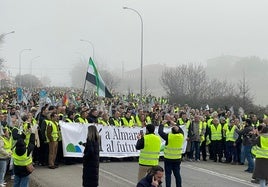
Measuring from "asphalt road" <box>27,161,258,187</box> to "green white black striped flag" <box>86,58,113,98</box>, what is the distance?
4678 millimetres

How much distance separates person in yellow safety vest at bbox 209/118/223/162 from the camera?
58.5 ft

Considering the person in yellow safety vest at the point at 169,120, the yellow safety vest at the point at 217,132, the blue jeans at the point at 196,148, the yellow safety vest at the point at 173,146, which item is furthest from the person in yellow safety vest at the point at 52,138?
the yellow safety vest at the point at 217,132

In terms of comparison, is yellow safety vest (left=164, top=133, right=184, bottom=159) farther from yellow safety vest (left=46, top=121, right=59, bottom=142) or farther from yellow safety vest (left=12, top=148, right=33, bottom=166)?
yellow safety vest (left=46, top=121, right=59, bottom=142)

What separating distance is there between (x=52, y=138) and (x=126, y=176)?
8.79ft

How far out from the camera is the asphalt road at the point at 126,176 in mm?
11940

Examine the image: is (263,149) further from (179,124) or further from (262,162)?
(179,124)

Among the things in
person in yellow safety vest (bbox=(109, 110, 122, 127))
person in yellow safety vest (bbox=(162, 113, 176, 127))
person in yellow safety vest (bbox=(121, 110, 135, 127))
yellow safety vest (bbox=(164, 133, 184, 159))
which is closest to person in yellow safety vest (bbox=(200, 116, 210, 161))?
person in yellow safety vest (bbox=(121, 110, 135, 127))

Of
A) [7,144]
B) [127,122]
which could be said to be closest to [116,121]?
[127,122]

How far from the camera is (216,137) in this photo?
17.9 metres

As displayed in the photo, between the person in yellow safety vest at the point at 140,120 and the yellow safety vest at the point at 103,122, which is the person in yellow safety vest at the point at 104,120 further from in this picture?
the person in yellow safety vest at the point at 140,120

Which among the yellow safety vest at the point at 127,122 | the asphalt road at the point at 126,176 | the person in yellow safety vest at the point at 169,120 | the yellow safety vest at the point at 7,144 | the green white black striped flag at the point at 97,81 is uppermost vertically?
the green white black striped flag at the point at 97,81

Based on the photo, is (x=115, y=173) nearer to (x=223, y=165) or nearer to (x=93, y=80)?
(x=223, y=165)

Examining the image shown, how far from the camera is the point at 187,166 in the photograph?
16.0m

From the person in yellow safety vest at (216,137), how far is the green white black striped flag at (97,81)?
4661 mm
